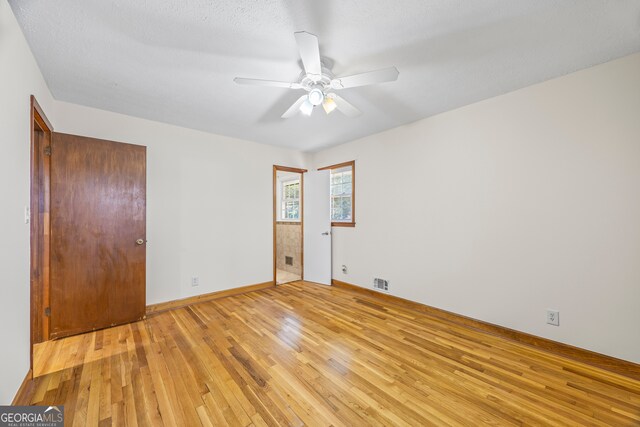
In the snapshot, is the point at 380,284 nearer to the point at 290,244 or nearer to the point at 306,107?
the point at 290,244

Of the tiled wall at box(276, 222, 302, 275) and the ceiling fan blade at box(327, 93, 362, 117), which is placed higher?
the ceiling fan blade at box(327, 93, 362, 117)

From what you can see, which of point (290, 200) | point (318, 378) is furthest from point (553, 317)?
point (290, 200)

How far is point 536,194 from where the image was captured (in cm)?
240

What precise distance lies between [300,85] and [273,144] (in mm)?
2466

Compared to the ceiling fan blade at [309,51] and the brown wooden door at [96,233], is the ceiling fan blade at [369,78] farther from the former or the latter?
the brown wooden door at [96,233]

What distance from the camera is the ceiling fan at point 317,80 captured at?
5.18 feet

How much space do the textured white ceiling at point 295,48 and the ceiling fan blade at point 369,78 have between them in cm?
21

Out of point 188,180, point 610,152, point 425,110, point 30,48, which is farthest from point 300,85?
point 610,152

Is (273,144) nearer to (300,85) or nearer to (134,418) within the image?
(300,85)

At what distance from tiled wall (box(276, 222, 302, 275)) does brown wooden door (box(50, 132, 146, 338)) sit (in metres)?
2.81

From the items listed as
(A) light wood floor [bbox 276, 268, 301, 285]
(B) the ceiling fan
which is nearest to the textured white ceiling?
(B) the ceiling fan

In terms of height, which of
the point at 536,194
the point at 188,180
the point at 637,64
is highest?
the point at 637,64

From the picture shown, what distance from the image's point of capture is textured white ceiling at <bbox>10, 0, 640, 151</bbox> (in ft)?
4.97

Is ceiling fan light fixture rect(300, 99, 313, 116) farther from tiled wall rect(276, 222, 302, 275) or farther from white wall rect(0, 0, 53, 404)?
tiled wall rect(276, 222, 302, 275)
